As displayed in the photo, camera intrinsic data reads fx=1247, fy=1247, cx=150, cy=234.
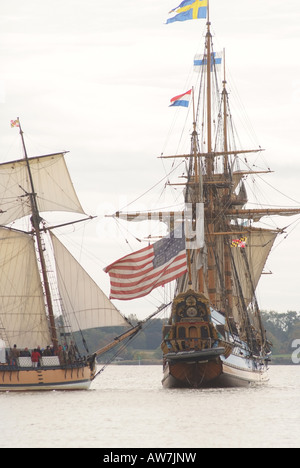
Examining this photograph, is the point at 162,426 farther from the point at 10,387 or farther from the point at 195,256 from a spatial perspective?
the point at 195,256

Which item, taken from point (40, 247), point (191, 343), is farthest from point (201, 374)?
point (40, 247)

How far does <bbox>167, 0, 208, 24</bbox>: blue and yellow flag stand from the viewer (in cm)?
7431

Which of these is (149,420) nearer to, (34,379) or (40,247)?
(34,379)

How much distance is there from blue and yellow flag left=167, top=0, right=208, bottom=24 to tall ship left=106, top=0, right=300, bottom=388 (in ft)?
0.20

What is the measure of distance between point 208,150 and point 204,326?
24642mm

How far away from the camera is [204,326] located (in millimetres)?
76250

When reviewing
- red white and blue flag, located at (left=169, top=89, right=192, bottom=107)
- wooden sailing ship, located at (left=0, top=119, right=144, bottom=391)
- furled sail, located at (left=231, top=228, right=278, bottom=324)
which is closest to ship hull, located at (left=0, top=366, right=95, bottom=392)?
wooden sailing ship, located at (left=0, top=119, right=144, bottom=391)

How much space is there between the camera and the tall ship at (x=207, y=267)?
67125 millimetres

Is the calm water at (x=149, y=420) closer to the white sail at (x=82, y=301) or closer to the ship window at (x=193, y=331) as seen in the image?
the ship window at (x=193, y=331)

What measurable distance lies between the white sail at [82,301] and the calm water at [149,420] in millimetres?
5328

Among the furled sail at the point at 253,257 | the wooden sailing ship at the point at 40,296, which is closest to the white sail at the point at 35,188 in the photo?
the wooden sailing ship at the point at 40,296

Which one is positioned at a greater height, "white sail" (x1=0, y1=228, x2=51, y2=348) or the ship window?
"white sail" (x1=0, y1=228, x2=51, y2=348)

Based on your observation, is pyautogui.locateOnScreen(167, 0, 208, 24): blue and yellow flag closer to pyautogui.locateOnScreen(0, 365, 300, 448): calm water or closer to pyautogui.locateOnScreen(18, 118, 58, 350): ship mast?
pyautogui.locateOnScreen(18, 118, 58, 350): ship mast

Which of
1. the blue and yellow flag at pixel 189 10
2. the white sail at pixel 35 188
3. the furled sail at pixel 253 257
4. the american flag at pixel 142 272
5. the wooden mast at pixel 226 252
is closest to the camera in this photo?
the american flag at pixel 142 272
